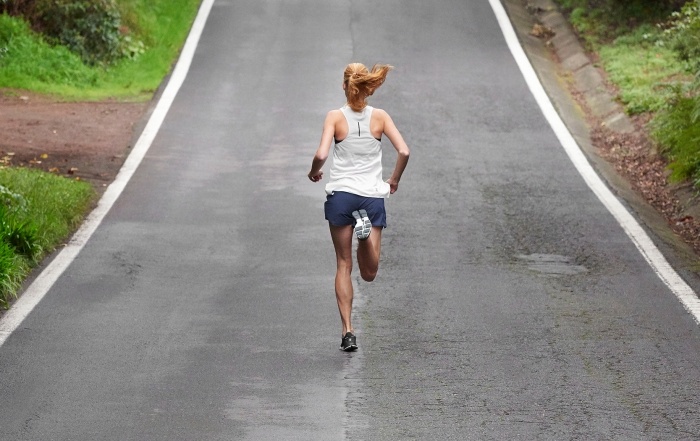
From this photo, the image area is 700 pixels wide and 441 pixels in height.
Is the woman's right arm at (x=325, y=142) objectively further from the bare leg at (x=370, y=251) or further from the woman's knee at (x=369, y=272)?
the woman's knee at (x=369, y=272)

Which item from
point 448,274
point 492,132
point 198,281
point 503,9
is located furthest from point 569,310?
point 503,9

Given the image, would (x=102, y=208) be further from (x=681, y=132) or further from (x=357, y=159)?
(x=681, y=132)

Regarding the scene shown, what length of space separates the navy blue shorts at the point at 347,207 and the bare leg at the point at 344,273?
0.08m

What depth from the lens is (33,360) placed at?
25.5 ft

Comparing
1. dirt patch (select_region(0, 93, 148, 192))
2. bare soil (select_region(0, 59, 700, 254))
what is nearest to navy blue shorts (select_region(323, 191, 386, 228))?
bare soil (select_region(0, 59, 700, 254))

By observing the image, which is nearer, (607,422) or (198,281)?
(607,422)

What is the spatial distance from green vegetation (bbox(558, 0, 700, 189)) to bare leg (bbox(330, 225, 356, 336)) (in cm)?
616

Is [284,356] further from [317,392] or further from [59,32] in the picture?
[59,32]

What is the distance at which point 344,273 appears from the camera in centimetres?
826

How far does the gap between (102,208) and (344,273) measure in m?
4.89

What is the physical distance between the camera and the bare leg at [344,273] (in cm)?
816

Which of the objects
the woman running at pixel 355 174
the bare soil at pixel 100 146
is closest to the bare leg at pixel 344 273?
the woman running at pixel 355 174

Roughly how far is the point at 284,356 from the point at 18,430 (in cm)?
202

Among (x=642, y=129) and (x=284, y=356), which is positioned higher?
(x=284, y=356)
